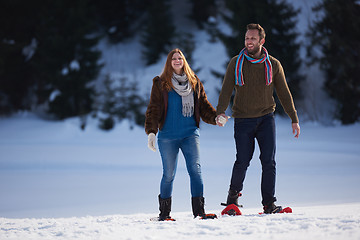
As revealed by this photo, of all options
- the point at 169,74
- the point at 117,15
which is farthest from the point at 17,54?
the point at 169,74

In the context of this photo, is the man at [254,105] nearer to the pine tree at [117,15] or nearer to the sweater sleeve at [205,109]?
the sweater sleeve at [205,109]

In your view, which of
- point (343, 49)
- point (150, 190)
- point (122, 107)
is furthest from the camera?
point (122, 107)

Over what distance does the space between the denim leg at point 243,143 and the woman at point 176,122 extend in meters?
0.44

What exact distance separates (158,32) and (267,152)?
69.9 feet

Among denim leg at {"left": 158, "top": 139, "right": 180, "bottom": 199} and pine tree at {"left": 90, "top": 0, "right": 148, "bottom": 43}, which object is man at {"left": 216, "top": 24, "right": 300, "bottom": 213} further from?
pine tree at {"left": 90, "top": 0, "right": 148, "bottom": 43}

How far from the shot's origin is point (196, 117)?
171 inches

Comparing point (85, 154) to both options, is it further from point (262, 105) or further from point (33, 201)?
point (262, 105)

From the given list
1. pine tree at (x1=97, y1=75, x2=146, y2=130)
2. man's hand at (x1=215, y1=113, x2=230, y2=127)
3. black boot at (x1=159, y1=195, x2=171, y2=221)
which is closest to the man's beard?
man's hand at (x1=215, y1=113, x2=230, y2=127)

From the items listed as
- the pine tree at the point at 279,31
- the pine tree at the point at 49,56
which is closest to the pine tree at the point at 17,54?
the pine tree at the point at 49,56

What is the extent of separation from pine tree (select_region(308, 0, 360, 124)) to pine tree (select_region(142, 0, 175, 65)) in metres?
9.88

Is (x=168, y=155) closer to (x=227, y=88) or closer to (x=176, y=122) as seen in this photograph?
(x=176, y=122)

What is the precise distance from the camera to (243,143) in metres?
4.44

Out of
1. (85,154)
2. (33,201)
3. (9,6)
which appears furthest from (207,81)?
(33,201)

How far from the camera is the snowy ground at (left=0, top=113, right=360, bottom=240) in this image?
3623mm
